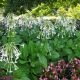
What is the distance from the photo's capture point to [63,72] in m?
4.91

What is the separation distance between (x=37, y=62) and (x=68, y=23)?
282cm

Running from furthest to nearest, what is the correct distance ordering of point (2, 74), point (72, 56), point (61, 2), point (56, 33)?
1. point (61, 2)
2. point (56, 33)
3. point (72, 56)
4. point (2, 74)

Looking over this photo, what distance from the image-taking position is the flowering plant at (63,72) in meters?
4.68

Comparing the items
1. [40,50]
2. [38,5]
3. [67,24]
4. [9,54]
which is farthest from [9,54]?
[38,5]

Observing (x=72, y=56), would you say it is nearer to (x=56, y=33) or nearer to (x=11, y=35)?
(x=11, y=35)

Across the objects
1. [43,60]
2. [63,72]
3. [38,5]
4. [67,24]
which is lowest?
[63,72]

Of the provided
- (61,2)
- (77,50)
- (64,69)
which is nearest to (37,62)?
(64,69)

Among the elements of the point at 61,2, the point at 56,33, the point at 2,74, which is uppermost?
the point at 61,2

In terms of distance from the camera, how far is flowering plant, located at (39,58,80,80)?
15.3ft

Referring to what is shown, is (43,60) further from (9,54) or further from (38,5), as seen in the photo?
(38,5)

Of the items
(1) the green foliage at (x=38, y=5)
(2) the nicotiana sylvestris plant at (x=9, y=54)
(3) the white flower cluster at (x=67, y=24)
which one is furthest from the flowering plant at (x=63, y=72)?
(1) the green foliage at (x=38, y=5)

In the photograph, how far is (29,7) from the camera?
1011 inches

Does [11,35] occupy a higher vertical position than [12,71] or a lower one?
higher

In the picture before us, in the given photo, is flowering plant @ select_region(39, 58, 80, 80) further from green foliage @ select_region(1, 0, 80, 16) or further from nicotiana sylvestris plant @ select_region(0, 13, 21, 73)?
green foliage @ select_region(1, 0, 80, 16)
